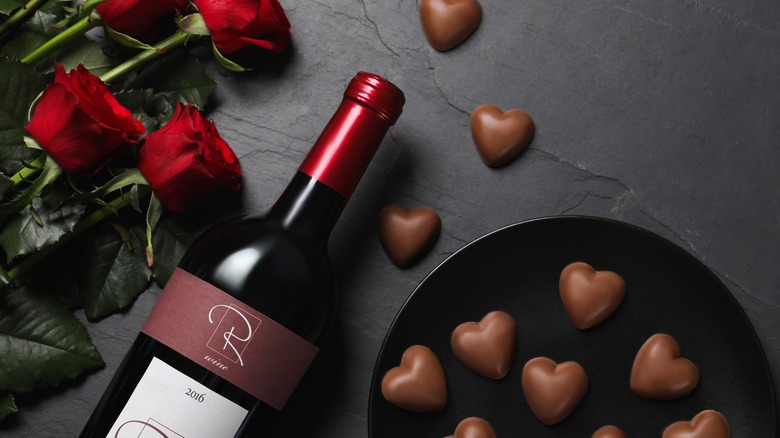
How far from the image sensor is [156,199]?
730 mm

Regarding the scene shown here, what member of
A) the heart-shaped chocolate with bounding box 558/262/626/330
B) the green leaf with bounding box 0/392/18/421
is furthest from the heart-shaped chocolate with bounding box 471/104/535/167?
the green leaf with bounding box 0/392/18/421

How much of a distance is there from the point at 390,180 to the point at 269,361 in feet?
0.88

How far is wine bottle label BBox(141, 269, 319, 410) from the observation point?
63 cm

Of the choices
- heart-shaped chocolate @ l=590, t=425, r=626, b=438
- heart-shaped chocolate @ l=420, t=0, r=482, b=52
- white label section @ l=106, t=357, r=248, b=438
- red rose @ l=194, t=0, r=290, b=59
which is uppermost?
heart-shaped chocolate @ l=420, t=0, r=482, b=52

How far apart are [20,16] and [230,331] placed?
421 mm

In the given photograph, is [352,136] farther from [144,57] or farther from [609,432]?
[609,432]

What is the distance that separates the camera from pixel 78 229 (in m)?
0.77

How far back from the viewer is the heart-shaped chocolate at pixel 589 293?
2.42ft

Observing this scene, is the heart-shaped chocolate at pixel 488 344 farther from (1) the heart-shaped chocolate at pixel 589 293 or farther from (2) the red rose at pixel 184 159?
(2) the red rose at pixel 184 159

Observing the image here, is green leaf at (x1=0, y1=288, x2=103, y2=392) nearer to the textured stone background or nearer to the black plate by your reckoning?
the textured stone background

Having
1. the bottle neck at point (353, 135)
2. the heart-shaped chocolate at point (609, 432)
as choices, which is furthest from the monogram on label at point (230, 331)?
the heart-shaped chocolate at point (609, 432)

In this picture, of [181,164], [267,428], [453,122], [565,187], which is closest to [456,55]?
[453,122]

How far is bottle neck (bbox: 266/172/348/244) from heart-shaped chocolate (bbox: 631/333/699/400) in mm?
349

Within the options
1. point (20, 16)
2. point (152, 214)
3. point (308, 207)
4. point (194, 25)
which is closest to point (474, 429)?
point (308, 207)
